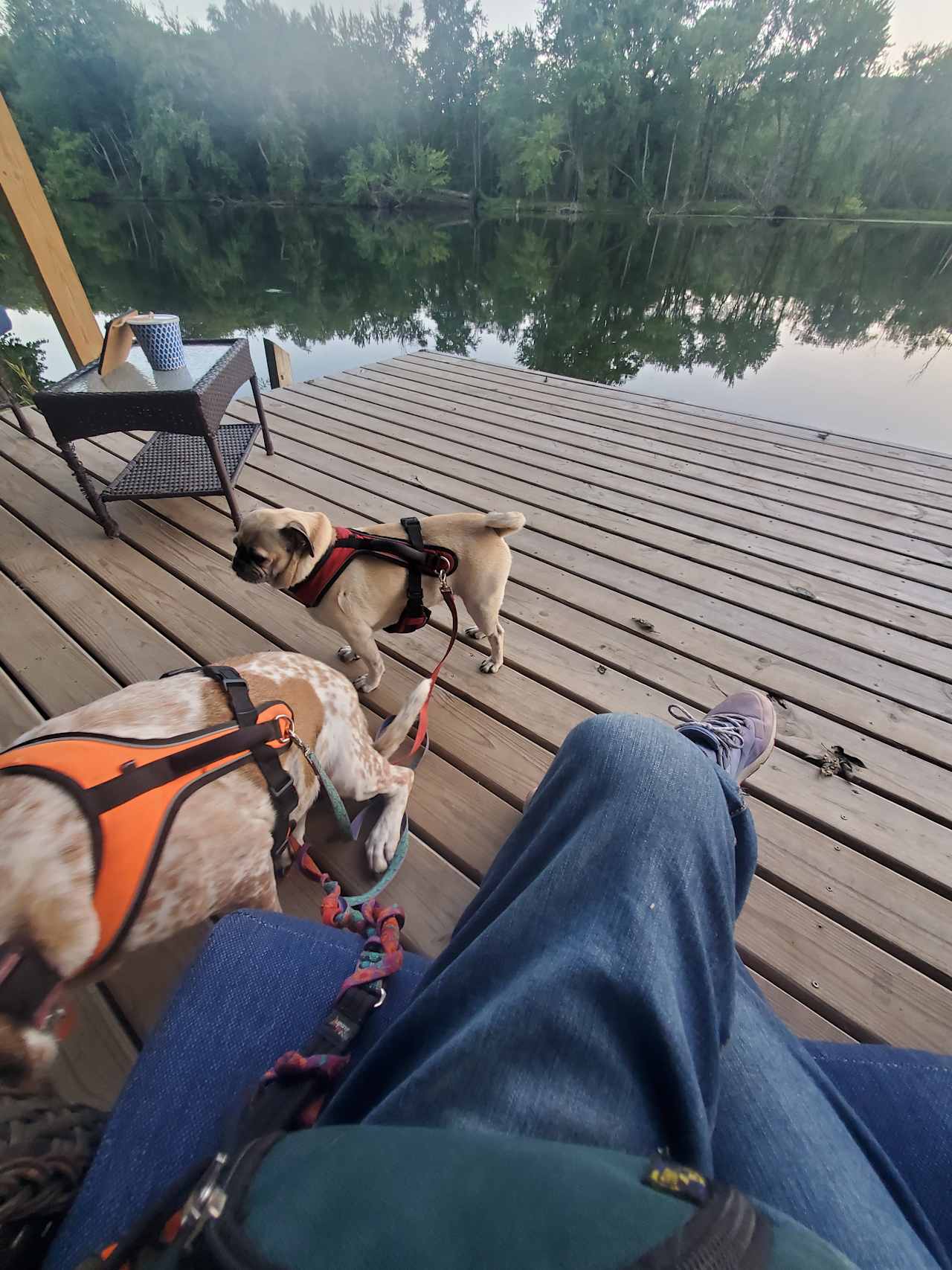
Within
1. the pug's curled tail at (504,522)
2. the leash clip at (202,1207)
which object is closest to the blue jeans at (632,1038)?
the leash clip at (202,1207)

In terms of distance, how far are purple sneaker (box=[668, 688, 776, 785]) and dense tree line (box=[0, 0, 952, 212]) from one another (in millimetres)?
36863

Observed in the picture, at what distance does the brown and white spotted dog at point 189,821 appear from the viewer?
0.86 m

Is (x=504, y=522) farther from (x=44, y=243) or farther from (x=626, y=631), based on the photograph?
(x=44, y=243)

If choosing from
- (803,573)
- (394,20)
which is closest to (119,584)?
(803,573)

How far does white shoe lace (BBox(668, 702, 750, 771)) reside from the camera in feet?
5.31

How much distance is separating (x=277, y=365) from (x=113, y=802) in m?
5.30

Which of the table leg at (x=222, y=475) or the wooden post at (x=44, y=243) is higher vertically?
the wooden post at (x=44, y=243)

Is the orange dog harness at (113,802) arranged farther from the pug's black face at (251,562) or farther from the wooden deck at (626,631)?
the pug's black face at (251,562)

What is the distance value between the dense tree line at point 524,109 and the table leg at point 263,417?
35870 millimetres

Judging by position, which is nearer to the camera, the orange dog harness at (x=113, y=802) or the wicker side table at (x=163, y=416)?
the orange dog harness at (x=113, y=802)

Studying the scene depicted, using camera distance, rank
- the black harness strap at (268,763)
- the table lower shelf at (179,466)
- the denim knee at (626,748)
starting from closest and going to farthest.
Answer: the denim knee at (626,748)
the black harness strap at (268,763)
the table lower shelf at (179,466)

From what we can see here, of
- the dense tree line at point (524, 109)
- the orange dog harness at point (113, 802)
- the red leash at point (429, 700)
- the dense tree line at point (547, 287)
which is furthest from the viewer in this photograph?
the dense tree line at point (524, 109)

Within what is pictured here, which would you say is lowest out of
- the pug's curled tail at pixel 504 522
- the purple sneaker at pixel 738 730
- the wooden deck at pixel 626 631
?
the wooden deck at pixel 626 631

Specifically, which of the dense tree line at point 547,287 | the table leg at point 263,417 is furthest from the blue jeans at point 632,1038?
the dense tree line at point 547,287
